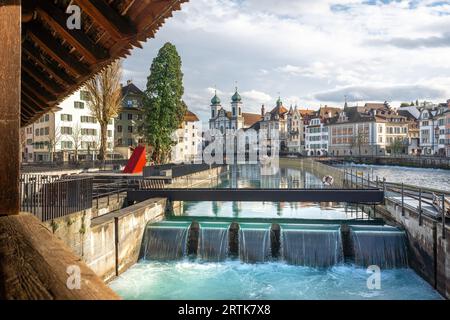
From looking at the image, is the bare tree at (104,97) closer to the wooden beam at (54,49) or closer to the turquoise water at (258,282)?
the turquoise water at (258,282)

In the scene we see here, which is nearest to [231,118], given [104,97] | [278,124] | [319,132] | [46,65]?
[278,124]

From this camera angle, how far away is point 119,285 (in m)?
17.0

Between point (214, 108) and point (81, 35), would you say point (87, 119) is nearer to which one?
point (81, 35)

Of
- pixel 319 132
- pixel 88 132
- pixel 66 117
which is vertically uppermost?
pixel 319 132

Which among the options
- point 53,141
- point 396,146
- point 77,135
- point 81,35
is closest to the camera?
point 81,35

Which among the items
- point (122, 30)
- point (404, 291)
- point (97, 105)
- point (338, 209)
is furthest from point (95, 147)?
point (122, 30)

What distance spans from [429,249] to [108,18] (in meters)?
15.7

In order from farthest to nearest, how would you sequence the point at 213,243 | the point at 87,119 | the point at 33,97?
the point at 87,119 < the point at 213,243 < the point at 33,97

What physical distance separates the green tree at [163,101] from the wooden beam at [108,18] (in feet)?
170

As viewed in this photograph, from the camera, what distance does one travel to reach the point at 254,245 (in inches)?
819

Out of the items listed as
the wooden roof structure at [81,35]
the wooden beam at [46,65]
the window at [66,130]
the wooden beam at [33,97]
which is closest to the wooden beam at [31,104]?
the wooden beam at [33,97]

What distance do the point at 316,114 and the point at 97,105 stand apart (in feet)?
372

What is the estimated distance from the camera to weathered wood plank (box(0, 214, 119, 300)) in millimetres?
1923

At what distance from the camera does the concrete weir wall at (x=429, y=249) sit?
15.3 meters
